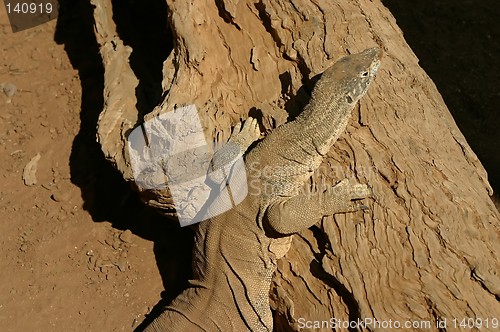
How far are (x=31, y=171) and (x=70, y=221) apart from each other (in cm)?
102

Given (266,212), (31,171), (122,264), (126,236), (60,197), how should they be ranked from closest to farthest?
(266,212) < (122,264) < (126,236) < (60,197) < (31,171)

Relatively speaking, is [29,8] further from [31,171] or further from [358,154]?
[358,154]

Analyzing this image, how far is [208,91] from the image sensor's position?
5.28 m

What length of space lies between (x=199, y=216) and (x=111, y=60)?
245 cm

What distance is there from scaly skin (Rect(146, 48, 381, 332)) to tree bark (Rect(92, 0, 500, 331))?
15 centimetres

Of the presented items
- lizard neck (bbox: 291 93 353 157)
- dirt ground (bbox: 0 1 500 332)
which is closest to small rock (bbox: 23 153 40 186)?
dirt ground (bbox: 0 1 500 332)

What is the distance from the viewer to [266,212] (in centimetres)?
483

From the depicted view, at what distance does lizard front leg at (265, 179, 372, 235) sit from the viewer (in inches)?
176

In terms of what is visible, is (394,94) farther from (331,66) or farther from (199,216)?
(199,216)

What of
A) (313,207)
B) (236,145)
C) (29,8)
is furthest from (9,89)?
(313,207)

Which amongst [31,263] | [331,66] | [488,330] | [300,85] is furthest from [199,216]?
[488,330]

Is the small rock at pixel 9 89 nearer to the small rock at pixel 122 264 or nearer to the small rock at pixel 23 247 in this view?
the small rock at pixel 23 247

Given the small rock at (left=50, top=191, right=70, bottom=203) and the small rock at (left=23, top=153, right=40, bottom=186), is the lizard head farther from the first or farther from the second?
the small rock at (left=23, top=153, right=40, bottom=186)

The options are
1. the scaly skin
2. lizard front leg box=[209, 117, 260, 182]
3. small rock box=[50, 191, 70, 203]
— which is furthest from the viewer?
small rock box=[50, 191, 70, 203]
